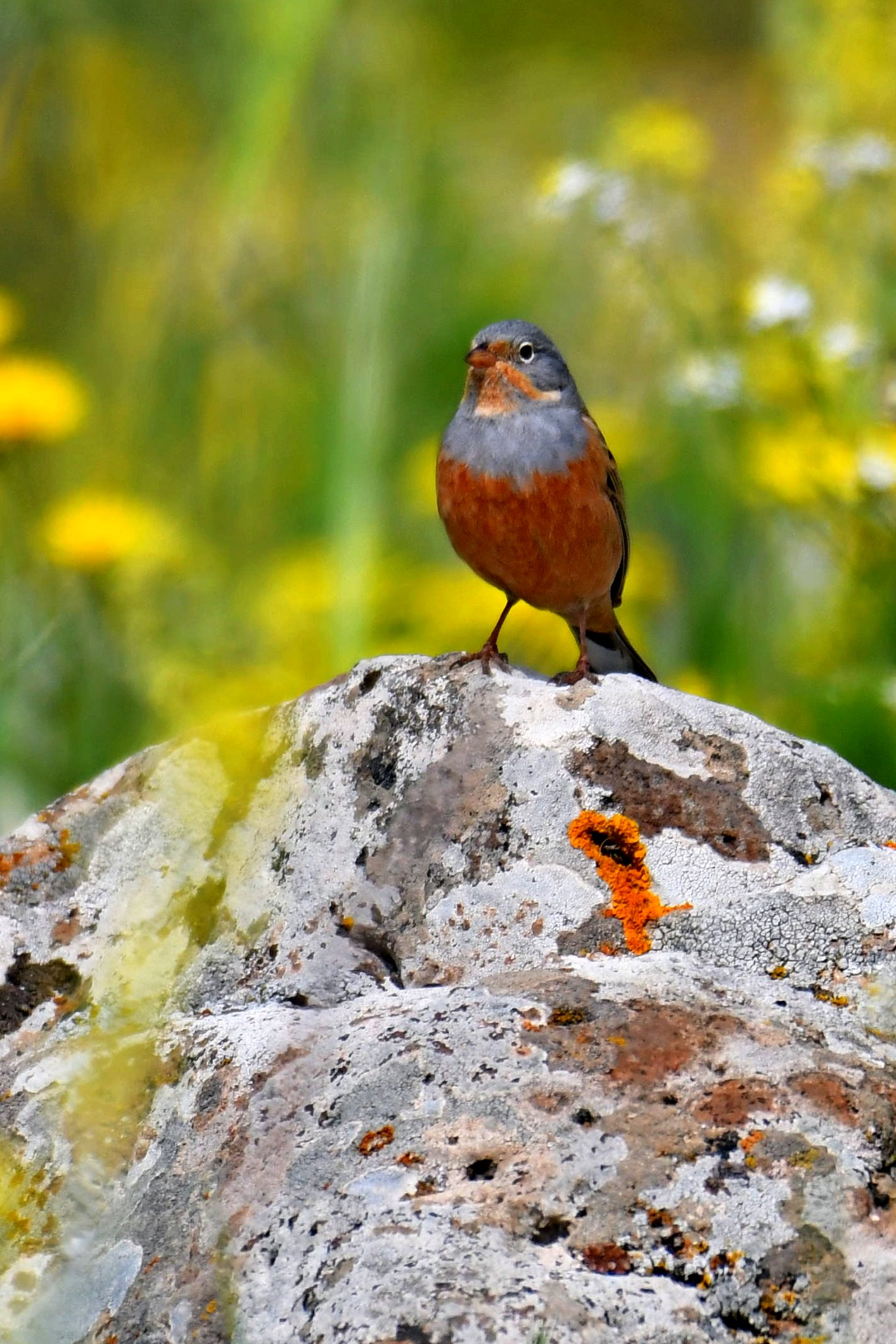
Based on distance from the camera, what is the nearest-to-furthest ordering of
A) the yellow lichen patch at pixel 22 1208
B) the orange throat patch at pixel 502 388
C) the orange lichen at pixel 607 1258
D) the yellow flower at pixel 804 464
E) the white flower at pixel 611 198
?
the orange lichen at pixel 607 1258 < the yellow lichen patch at pixel 22 1208 < the orange throat patch at pixel 502 388 < the yellow flower at pixel 804 464 < the white flower at pixel 611 198

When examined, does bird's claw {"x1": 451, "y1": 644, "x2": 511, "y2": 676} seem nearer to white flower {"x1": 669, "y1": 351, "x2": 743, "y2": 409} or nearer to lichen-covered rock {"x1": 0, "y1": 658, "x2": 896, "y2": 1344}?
lichen-covered rock {"x1": 0, "y1": 658, "x2": 896, "y2": 1344}

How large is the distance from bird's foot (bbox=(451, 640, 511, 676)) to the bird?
264 mm

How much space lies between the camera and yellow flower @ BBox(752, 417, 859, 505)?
5473mm

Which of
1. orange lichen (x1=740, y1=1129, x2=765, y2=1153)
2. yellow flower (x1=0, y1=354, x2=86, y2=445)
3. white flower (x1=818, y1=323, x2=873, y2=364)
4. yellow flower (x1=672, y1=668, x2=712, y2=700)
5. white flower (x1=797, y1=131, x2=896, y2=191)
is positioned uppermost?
white flower (x1=797, y1=131, x2=896, y2=191)

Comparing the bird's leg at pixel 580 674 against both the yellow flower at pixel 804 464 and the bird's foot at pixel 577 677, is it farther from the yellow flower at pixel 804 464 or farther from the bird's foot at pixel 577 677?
the yellow flower at pixel 804 464

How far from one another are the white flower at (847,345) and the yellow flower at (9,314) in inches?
173

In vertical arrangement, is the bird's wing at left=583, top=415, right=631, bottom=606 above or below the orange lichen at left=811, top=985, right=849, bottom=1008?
above

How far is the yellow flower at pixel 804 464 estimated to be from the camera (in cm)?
547

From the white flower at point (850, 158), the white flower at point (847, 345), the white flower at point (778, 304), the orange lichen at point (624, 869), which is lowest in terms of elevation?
the orange lichen at point (624, 869)

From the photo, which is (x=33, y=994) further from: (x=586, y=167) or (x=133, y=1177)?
(x=586, y=167)

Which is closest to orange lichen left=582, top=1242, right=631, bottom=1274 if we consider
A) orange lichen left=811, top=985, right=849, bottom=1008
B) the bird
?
orange lichen left=811, top=985, right=849, bottom=1008

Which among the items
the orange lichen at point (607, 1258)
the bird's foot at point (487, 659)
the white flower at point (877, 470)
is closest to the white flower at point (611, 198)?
the white flower at point (877, 470)

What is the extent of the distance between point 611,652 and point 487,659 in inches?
64.6

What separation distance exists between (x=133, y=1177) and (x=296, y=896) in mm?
713
